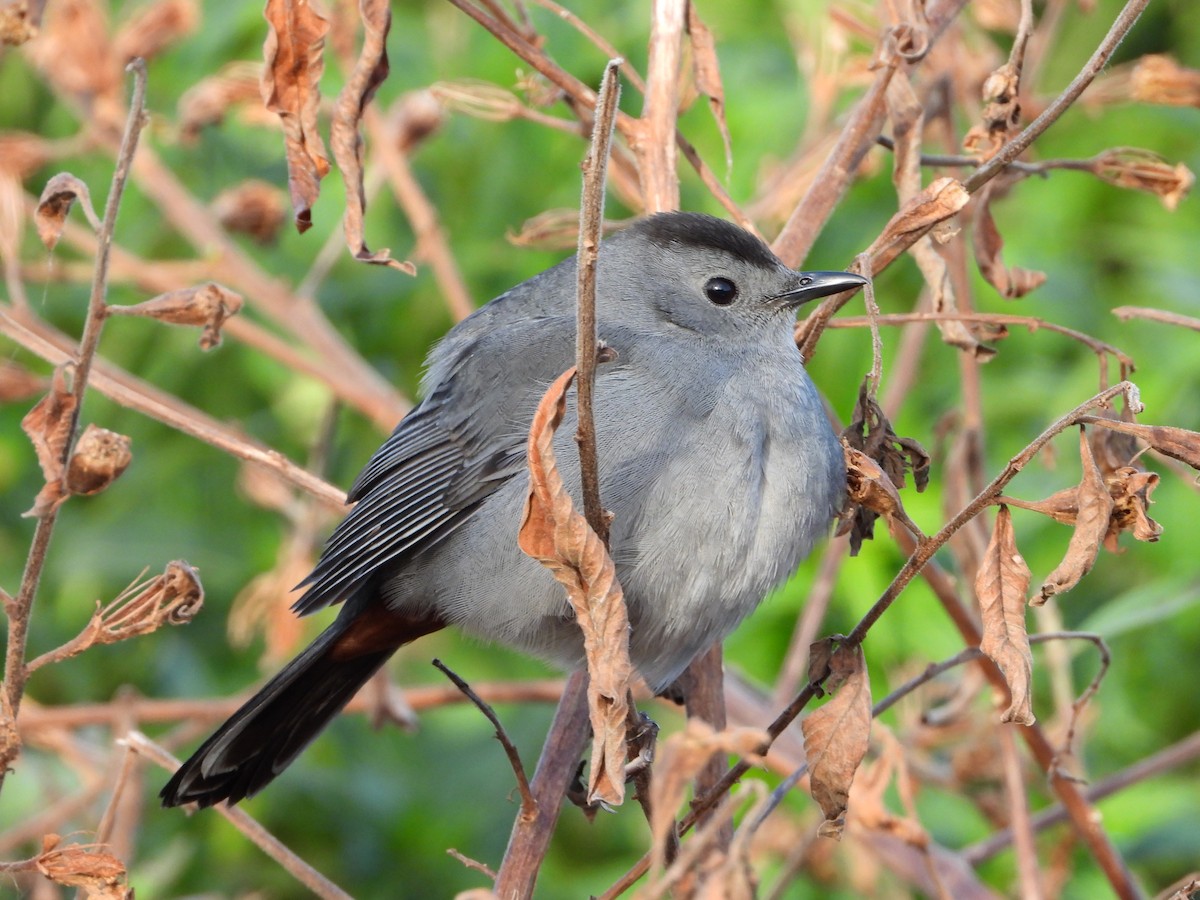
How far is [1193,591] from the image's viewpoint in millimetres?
2967

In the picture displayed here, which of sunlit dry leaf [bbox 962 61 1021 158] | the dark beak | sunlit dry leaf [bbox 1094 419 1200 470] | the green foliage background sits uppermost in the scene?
sunlit dry leaf [bbox 962 61 1021 158]

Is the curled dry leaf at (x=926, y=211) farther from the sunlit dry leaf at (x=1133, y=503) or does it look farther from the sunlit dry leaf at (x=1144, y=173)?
the sunlit dry leaf at (x=1144, y=173)

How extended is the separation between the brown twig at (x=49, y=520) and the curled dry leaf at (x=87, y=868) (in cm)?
12

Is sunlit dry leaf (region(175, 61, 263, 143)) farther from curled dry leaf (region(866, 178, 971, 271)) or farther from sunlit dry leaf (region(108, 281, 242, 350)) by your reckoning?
curled dry leaf (region(866, 178, 971, 271))

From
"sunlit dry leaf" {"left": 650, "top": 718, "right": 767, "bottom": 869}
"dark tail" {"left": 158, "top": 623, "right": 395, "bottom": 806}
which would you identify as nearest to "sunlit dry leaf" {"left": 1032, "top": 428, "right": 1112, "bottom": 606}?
"sunlit dry leaf" {"left": 650, "top": 718, "right": 767, "bottom": 869}

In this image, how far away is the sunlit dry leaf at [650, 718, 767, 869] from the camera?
1.31m

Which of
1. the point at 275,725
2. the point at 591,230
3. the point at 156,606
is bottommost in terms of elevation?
the point at 275,725

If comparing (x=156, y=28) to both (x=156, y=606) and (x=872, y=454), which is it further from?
(x=872, y=454)

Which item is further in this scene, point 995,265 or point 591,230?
point 995,265

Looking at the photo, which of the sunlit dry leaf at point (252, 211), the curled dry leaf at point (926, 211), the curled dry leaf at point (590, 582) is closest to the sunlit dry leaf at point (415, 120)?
the sunlit dry leaf at point (252, 211)

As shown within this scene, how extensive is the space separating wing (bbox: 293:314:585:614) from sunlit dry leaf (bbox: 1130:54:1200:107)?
123 cm

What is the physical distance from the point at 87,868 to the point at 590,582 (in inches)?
31.4

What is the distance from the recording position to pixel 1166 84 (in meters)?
2.86

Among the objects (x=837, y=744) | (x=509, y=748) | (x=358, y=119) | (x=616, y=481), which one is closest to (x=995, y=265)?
(x=616, y=481)
